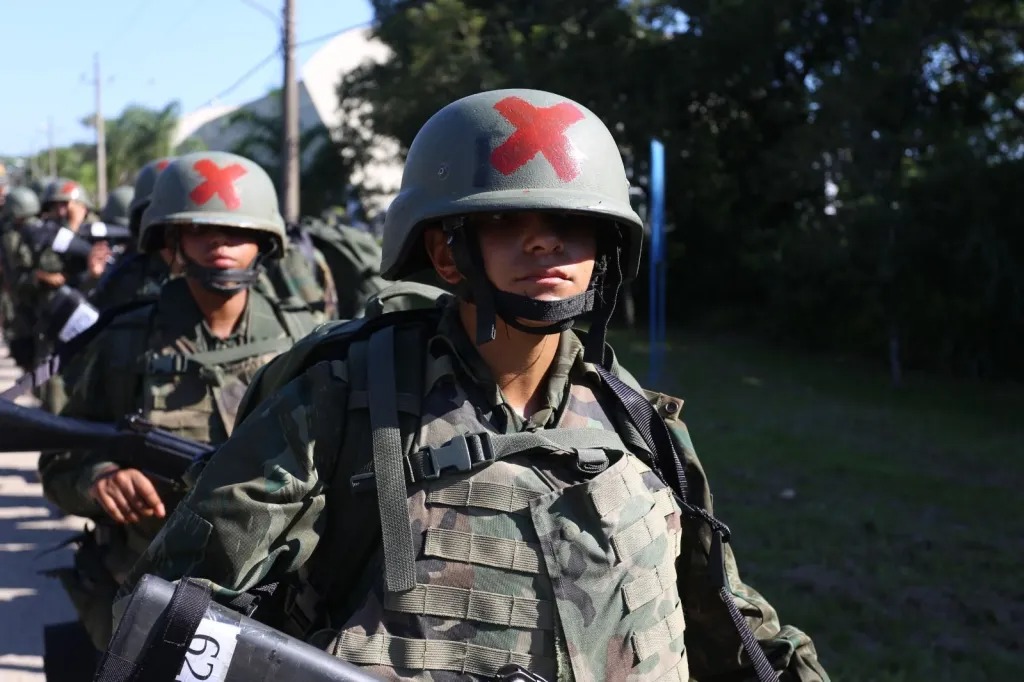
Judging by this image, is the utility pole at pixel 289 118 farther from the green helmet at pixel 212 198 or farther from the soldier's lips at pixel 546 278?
the soldier's lips at pixel 546 278

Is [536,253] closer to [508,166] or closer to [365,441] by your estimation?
[508,166]

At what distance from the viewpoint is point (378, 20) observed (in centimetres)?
2286

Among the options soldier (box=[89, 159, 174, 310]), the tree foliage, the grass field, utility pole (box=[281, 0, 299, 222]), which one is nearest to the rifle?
soldier (box=[89, 159, 174, 310])

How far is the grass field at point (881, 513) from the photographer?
4.99 meters

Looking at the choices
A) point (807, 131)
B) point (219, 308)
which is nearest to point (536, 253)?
point (219, 308)

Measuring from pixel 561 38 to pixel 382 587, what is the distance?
16.9 m

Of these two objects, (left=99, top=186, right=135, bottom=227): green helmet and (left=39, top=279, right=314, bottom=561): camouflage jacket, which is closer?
(left=39, top=279, right=314, bottom=561): camouflage jacket

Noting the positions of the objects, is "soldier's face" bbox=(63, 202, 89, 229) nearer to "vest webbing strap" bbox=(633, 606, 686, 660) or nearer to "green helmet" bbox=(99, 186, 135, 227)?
"green helmet" bbox=(99, 186, 135, 227)

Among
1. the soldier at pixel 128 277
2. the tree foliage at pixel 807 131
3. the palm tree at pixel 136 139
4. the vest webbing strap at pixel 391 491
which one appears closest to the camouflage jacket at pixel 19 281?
the soldier at pixel 128 277

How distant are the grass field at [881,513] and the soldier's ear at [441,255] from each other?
3.21m

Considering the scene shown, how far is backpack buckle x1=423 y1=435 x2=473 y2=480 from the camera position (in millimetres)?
1792

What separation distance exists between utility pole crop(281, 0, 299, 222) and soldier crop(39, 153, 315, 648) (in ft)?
37.8

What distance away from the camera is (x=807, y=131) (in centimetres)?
1357

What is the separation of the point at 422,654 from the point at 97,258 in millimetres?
6102
